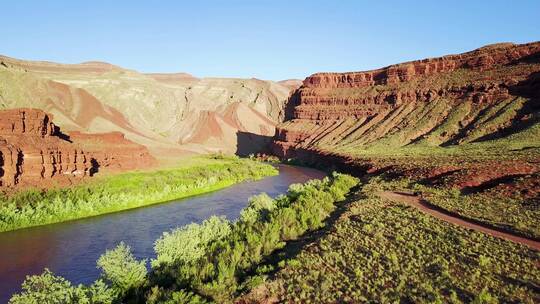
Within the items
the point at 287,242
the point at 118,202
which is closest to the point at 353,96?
the point at 118,202

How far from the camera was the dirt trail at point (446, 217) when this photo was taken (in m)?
21.1

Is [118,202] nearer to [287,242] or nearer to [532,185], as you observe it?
[287,242]

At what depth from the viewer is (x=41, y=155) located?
139 feet

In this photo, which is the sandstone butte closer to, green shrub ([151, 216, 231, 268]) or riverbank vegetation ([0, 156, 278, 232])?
riverbank vegetation ([0, 156, 278, 232])

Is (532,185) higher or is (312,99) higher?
(312,99)

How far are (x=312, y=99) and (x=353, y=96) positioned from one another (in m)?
15.0

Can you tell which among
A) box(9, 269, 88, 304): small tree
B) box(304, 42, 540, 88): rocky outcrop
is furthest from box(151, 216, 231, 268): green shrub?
box(304, 42, 540, 88): rocky outcrop

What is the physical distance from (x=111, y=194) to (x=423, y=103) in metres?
66.8

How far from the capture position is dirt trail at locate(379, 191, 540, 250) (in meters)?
21.1

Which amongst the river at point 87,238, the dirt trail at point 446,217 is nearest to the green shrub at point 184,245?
the river at point 87,238

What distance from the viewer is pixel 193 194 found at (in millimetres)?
51562

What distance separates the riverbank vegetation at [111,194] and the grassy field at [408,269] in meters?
25.1

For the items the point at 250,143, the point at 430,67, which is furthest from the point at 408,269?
the point at 250,143

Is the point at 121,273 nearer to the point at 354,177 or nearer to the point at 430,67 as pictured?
the point at 354,177
